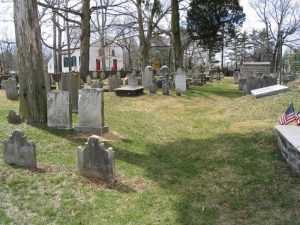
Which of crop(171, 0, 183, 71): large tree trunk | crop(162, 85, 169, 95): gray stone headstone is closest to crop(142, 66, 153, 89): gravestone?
crop(162, 85, 169, 95): gray stone headstone

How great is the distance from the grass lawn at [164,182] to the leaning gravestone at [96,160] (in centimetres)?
15

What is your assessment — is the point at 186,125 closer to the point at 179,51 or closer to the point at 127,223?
the point at 127,223

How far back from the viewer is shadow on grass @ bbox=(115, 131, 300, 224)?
509cm

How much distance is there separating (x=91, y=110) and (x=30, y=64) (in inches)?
78.8

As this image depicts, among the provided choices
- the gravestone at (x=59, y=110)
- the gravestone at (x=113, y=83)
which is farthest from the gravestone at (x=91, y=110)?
the gravestone at (x=113, y=83)

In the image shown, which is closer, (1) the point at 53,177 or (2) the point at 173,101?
(1) the point at 53,177

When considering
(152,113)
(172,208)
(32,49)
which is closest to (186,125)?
(152,113)

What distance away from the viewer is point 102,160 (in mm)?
6191

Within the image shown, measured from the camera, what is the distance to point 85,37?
2641 cm

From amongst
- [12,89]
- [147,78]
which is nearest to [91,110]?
[12,89]

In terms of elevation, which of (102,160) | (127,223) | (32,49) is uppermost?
(32,49)

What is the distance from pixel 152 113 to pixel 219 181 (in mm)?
7943

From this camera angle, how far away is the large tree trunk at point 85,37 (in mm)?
25797

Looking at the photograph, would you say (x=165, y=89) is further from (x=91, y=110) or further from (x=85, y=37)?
(x=91, y=110)
